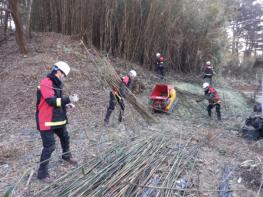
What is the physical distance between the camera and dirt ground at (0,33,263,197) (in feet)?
11.5

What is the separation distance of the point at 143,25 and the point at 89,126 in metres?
6.48

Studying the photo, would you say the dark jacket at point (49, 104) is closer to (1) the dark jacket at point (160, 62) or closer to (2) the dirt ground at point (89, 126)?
(2) the dirt ground at point (89, 126)

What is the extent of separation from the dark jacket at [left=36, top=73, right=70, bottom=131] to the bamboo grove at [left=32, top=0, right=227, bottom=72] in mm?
6452

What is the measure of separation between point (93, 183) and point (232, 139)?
3870mm

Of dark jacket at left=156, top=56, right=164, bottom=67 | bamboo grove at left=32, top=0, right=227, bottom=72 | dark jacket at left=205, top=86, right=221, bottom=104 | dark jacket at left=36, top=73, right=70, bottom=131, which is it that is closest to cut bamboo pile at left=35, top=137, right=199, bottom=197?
dark jacket at left=36, top=73, right=70, bottom=131

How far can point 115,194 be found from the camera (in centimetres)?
267

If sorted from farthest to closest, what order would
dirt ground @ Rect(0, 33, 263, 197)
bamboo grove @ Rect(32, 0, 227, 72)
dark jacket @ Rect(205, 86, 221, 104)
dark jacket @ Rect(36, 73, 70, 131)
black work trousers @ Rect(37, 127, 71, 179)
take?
bamboo grove @ Rect(32, 0, 227, 72) < dark jacket @ Rect(205, 86, 221, 104) < dirt ground @ Rect(0, 33, 263, 197) < black work trousers @ Rect(37, 127, 71, 179) < dark jacket @ Rect(36, 73, 70, 131)

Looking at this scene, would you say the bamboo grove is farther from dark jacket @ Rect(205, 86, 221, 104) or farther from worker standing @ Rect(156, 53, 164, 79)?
dark jacket @ Rect(205, 86, 221, 104)

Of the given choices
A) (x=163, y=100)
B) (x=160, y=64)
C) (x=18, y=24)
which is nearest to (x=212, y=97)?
(x=163, y=100)

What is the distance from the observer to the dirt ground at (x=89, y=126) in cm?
350

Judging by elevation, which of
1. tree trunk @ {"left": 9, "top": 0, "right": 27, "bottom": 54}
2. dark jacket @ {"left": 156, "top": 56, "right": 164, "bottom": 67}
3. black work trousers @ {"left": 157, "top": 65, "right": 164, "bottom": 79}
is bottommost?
black work trousers @ {"left": 157, "top": 65, "right": 164, "bottom": 79}

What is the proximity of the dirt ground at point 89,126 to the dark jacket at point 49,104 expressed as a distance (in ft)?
1.34

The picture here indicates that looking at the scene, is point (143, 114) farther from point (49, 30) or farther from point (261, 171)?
point (49, 30)

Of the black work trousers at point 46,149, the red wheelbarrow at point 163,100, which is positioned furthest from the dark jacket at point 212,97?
the black work trousers at point 46,149
